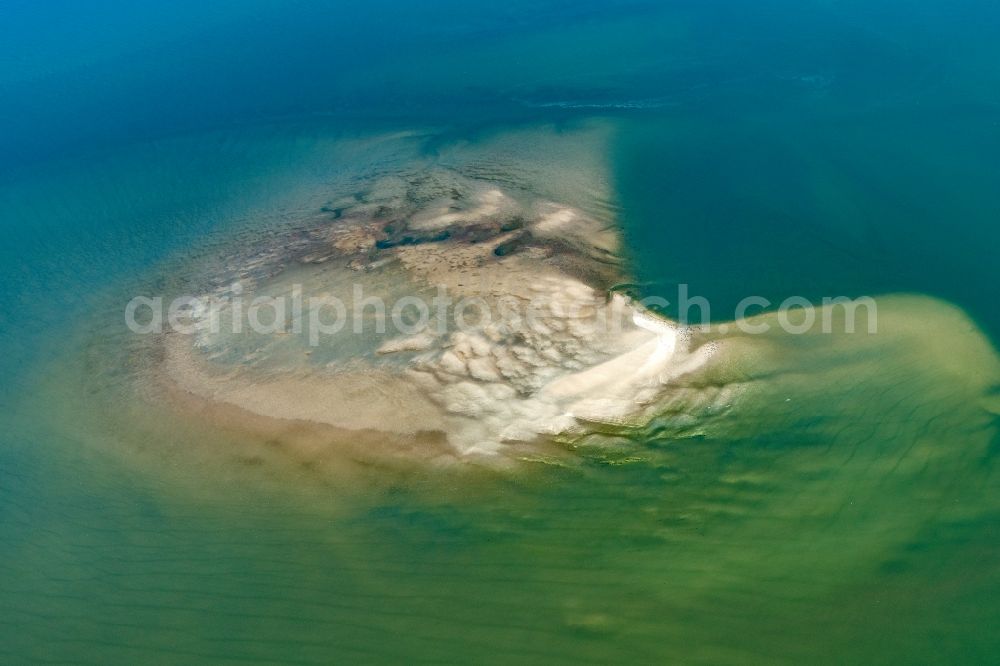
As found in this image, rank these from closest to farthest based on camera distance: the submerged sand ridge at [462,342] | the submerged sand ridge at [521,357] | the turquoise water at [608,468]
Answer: the turquoise water at [608,468] < the submerged sand ridge at [521,357] < the submerged sand ridge at [462,342]

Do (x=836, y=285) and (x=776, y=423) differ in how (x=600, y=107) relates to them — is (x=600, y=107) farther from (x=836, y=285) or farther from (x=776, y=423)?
(x=776, y=423)

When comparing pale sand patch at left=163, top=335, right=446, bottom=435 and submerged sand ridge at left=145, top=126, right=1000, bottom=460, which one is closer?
submerged sand ridge at left=145, top=126, right=1000, bottom=460

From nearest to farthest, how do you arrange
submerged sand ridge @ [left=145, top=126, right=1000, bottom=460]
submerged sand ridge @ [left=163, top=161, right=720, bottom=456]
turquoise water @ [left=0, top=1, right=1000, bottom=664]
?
turquoise water @ [left=0, top=1, right=1000, bottom=664]
submerged sand ridge @ [left=145, top=126, right=1000, bottom=460]
submerged sand ridge @ [left=163, top=161, right=720, bottom=456]

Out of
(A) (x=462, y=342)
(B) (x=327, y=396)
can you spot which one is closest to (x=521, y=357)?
(A) (x=462, y=342)

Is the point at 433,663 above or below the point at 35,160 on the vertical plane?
below

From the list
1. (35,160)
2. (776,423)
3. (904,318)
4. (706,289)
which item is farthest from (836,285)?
(35,160)

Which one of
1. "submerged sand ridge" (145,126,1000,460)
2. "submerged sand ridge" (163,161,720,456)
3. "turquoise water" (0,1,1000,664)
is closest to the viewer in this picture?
"turquoise water" (0,1,1000,664)

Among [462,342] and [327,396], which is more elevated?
[462,342]

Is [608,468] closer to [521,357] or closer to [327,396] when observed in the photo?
[521,357]
